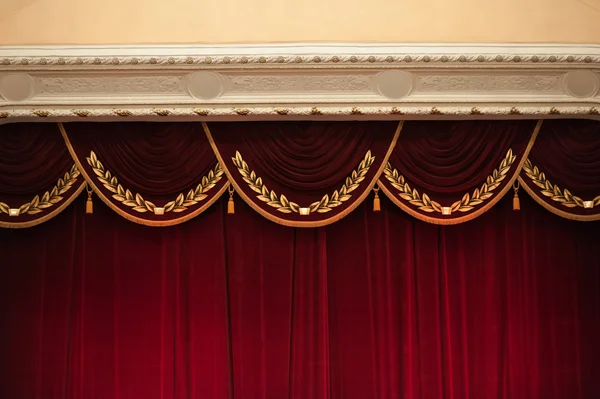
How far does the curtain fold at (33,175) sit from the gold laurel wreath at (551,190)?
9.12ft

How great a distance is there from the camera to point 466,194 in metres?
4.07

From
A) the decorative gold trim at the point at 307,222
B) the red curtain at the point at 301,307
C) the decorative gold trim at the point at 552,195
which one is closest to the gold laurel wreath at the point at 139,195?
the decorative gold trim at the point at 307,222

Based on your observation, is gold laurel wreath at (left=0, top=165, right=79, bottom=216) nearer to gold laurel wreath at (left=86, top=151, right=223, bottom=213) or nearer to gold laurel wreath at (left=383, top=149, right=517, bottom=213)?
gold laurel wreath at (left=86, top=151, right=223, bottom=213)

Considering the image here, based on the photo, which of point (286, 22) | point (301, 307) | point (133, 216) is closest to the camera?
point (286, 22)

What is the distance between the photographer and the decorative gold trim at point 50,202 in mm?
4051

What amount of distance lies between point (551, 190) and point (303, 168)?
154 cm

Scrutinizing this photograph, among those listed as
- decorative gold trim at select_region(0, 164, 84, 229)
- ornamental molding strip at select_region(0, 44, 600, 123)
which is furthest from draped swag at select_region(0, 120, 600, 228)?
ornamental molding strip at select_region(0, 44, 600, 123)

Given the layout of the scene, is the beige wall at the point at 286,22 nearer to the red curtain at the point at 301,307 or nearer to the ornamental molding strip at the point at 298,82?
the ornamental molding strip at the point at 298,82

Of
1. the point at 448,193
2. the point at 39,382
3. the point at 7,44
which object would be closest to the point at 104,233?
the point at 39,382

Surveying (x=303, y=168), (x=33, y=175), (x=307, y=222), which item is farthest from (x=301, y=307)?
(x=33, y=175)

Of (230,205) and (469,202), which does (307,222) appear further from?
(469,202)

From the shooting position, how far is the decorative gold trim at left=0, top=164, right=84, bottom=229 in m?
4.05

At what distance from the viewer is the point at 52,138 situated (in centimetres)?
413

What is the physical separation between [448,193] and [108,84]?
2.14 metres
